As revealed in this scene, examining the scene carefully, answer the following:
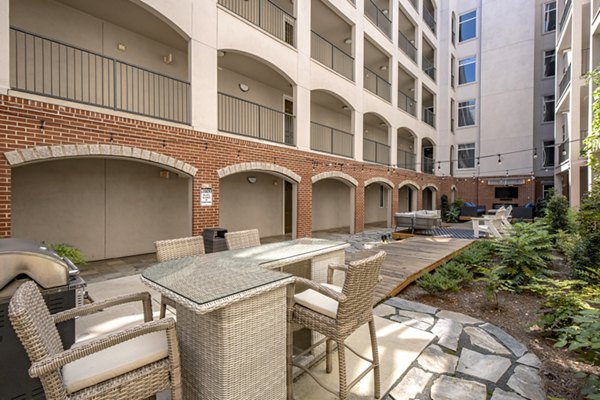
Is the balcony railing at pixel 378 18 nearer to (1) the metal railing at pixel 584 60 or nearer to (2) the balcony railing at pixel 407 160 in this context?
(2) the balcony railing at pixel 407 160

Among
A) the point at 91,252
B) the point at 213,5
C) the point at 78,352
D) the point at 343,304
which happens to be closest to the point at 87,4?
A: the point at 213,5

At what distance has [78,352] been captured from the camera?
1399mm

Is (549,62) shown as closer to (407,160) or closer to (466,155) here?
(466,155)

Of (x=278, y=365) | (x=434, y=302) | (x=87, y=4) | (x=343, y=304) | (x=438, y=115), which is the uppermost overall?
(x=438, y=115)

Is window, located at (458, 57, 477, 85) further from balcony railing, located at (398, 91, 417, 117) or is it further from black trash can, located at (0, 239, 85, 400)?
black trash can, located at (0, 239, 85, 400)

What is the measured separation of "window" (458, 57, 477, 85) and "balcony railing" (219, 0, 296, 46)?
54.1 ft

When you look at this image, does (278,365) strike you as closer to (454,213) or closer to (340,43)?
(340,43)

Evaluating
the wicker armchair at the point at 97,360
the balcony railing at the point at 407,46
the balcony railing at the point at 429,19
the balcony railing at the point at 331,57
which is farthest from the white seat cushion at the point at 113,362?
the balcony railing at the point at 429,19

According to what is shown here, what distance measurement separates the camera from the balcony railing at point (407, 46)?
1445 centimetres

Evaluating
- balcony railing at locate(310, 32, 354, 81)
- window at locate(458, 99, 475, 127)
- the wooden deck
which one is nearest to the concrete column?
the wooden deck

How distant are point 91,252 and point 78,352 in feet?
21.1

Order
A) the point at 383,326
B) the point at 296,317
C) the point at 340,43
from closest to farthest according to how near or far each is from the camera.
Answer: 1. the point at 296,317
2. the point at 383,326
3. the point at 340,43

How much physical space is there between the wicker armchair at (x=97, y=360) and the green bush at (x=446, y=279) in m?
4.29

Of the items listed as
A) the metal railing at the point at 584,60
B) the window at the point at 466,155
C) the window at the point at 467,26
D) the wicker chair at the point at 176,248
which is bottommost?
the wicker chair at the point at 176,248
